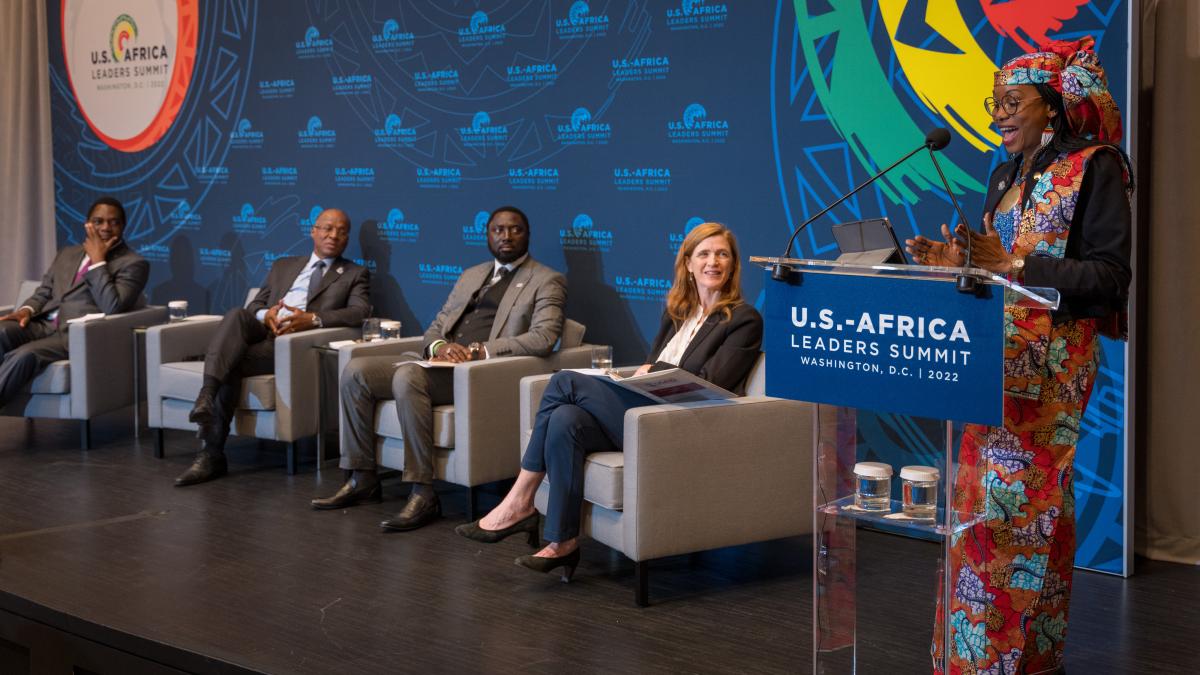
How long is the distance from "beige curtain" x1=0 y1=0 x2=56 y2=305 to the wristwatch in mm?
7483

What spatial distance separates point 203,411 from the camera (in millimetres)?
5770

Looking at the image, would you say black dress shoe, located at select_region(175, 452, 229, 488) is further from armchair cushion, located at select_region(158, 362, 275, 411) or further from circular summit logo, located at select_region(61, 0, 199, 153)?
circular summit logo, located at select_region(61, 0, 199, 153)

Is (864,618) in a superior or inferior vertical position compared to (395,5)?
inferior

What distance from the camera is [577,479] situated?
424 centimetres

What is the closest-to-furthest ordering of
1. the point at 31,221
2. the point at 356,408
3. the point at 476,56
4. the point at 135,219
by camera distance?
the point at 356,408
the point at 476,56
the point at 135,219
the point at 31,221

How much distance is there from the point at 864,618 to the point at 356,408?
2918mm

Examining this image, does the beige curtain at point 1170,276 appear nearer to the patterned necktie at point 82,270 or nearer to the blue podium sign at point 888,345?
the blue podium sign at point 888,345

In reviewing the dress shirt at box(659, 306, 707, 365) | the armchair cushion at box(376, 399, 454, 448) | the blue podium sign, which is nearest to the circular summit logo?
the armchair cushion at box(376, 399, 454, 448)

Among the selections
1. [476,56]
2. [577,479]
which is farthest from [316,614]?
[476,56]

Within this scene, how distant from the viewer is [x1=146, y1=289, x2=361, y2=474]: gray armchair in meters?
5.89

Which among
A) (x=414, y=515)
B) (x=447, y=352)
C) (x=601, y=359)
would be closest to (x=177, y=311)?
(x=447, y=352)

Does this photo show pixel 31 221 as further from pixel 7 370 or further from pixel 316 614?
pixel 316 614

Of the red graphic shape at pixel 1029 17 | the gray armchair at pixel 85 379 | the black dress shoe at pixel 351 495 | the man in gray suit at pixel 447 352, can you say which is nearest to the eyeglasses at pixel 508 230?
the man in gray suit at pixel 447 352

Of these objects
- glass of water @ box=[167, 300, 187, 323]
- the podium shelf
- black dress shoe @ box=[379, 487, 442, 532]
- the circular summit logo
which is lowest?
black dress shoe @ box=[379, 487, 442, 532]
